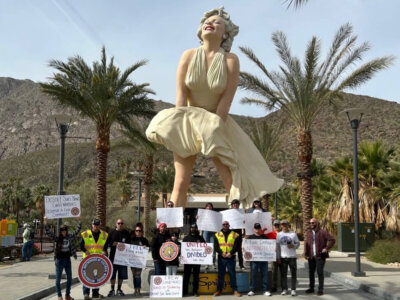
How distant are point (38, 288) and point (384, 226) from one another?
17.4m

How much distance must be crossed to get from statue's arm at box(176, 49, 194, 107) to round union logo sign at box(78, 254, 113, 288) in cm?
537

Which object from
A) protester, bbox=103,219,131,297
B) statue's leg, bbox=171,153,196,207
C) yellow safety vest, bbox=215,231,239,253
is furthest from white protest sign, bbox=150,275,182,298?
statue's leg, bbox=171,153,196,207

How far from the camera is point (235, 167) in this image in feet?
41.2

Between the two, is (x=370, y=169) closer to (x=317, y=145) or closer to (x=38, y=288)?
(x=38, y=288)

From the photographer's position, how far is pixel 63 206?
1062 centimetres

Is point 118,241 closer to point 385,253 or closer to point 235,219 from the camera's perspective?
point 235,219

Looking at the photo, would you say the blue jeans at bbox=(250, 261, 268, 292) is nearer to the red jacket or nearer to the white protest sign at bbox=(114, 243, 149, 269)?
the red jacket

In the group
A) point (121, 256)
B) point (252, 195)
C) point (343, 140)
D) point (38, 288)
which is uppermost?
point (343, 140)

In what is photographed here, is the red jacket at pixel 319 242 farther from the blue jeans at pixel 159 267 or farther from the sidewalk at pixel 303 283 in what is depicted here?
the blue jeans at pixel 159 267

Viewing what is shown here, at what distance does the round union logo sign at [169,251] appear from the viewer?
9.25m

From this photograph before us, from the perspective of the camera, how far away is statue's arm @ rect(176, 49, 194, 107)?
12.9 metres

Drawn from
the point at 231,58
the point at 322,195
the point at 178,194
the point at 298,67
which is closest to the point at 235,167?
the point at 178,194

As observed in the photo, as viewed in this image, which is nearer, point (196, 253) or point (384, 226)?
point (196, 253)

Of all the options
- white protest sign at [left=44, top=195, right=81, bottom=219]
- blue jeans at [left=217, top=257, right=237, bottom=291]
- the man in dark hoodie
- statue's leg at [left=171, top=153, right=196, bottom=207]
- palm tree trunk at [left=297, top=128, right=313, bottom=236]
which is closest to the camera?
blue jeans at [left=217, top=257, right=237, bottom=291]
